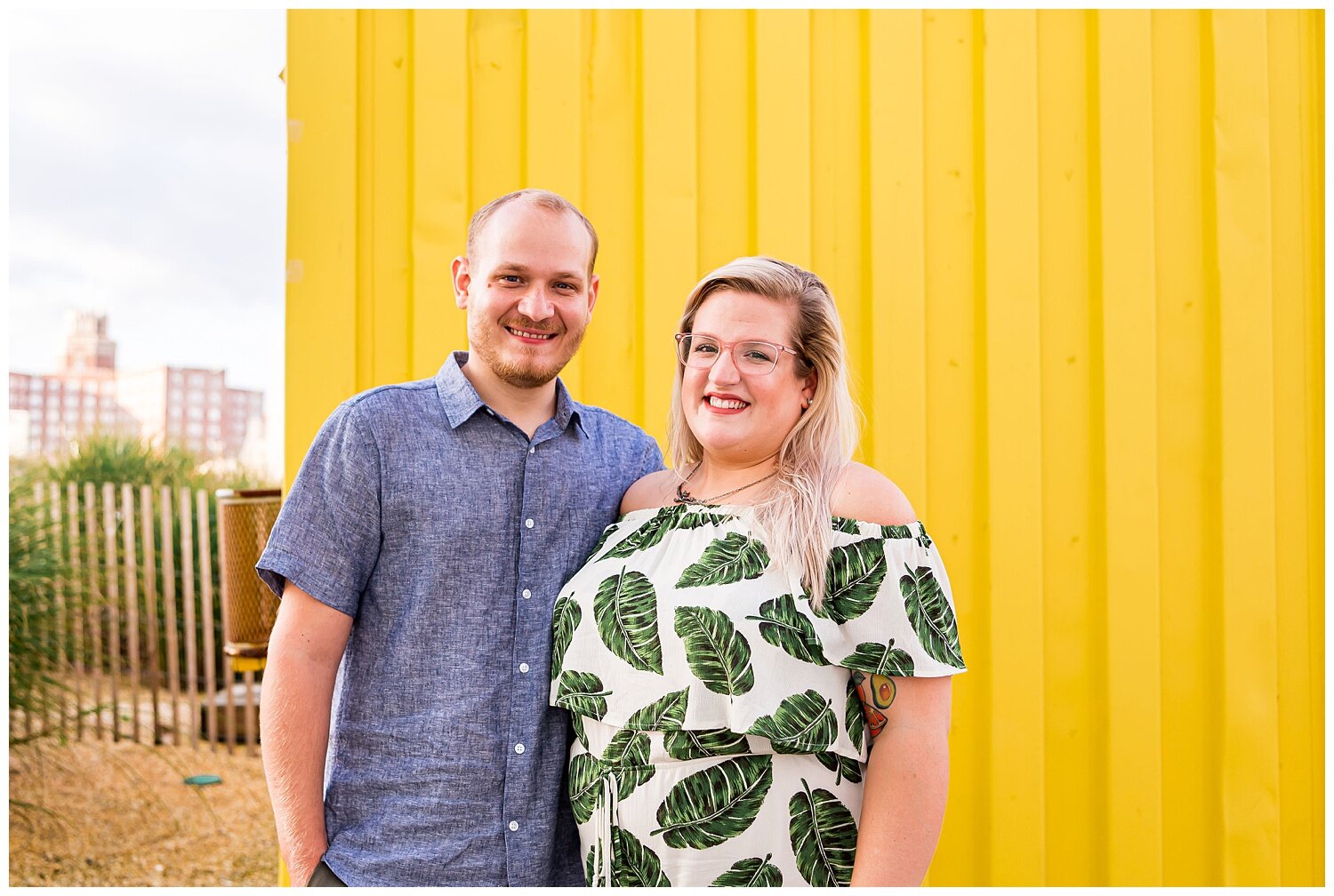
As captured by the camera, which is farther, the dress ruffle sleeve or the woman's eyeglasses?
the woman's eyeglasses

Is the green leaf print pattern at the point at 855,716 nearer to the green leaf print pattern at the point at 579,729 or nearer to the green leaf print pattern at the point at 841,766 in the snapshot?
the green leaf print pattern at the point at 841,766

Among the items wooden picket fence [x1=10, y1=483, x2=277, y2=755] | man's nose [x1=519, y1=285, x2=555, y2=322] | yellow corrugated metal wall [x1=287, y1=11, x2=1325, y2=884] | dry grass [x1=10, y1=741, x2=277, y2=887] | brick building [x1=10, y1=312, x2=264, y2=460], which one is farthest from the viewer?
brick building [x1=10, y1=312, x2=264, y2=460]

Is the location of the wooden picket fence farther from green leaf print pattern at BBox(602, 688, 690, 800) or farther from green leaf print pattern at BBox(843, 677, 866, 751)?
green leaf print pattern at BBox(843, 677, 866, 751)

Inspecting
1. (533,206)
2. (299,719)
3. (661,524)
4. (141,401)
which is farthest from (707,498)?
(141,401)

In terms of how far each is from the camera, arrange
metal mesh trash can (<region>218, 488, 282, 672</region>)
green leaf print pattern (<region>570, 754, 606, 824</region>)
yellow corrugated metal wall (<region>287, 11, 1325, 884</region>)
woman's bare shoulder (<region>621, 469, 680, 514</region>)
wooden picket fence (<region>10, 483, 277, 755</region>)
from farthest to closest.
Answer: wooden picket fence (<region>10, 483, 277, 755</region>), metal mesh trash can (<region>218, 488, 282, 672</region>), yellow corrugated metal wall (<region>287, 11, 1325, 884</region>), woman's bare shoulder (<region>621, 469, 680, 514</region>), green leaf print pattern (<region>570, 754, 606, 824</region>)

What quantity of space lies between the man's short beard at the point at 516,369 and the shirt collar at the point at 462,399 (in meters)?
0.07

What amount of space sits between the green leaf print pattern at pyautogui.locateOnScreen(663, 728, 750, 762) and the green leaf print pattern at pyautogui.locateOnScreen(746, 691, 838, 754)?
43 millimetres

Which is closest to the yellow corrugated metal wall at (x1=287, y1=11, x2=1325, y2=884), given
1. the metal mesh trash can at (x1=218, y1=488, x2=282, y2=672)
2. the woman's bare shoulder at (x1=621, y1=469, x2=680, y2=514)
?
the metal mesh trash can at (x1=218, y1=488, x2=282, y2=672)

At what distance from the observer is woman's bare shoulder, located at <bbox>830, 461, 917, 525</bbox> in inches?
66.2

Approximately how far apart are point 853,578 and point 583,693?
54 centimetres

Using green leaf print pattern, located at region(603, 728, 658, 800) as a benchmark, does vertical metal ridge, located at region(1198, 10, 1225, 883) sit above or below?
above

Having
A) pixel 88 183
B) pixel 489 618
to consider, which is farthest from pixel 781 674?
pixel 88 183

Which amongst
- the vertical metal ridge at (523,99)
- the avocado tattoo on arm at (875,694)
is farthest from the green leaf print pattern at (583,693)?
the vertical metal ridge at (523,99)

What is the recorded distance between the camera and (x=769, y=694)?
157 cm
